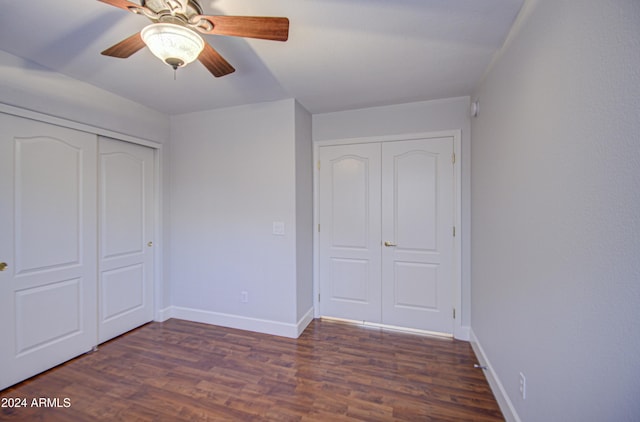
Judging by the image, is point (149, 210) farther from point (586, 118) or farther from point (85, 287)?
point (586, 118)

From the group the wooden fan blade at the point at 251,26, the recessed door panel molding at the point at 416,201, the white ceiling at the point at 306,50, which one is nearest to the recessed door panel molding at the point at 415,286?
the recessed door panel molding at the point at 416,201

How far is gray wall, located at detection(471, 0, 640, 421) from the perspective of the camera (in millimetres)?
755

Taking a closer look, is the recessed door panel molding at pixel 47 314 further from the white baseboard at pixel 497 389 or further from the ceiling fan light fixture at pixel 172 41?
the white baseboard at pixel 497 389

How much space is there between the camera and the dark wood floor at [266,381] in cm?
167

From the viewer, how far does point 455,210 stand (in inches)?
102

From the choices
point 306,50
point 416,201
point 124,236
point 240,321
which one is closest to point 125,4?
point 306,50

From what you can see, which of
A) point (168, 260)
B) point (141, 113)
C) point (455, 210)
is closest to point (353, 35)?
point (455, 210)

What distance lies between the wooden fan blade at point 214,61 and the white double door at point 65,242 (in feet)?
5.43

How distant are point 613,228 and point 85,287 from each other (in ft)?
11.7

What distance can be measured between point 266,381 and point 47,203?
7.68 ft

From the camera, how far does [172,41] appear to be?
1.18m

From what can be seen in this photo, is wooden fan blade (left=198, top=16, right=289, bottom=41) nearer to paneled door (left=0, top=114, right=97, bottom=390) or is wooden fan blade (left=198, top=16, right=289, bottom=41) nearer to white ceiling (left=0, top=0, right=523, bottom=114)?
white ceiling (left=0, top=0, right=523, bottom=114)

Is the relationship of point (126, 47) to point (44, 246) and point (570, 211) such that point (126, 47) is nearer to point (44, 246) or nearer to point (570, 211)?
point (44, 246)

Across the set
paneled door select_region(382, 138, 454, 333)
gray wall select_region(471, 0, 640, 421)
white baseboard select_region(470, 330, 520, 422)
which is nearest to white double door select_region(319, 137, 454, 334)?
paneled door select_region(382, 138, 454, 333)
